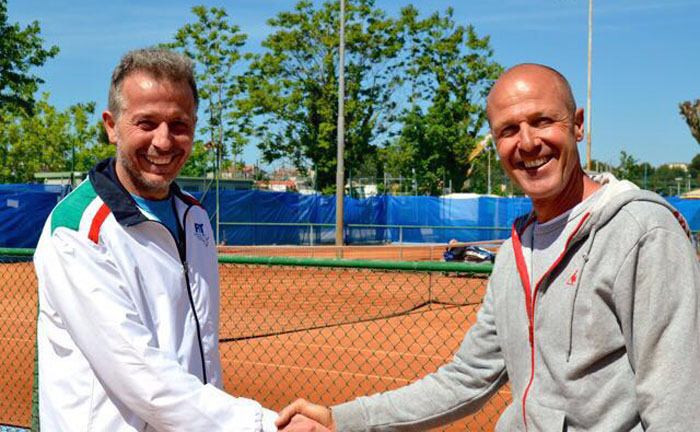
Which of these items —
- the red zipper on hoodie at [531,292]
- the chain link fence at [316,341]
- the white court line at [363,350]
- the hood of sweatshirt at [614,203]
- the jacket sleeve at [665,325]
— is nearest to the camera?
the jacket sleeve at [665,325]

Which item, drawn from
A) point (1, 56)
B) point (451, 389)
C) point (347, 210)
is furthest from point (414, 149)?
point (451, 389)

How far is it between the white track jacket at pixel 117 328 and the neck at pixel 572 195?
117 cm

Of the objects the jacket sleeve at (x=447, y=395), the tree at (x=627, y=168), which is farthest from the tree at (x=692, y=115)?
the jacket sleeve at (x=447, y=395)

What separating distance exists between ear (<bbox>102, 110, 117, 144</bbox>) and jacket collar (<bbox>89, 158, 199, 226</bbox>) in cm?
11

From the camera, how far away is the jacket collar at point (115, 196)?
7.45 feet

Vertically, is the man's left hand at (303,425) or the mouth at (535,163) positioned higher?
the mouth at (535,163)

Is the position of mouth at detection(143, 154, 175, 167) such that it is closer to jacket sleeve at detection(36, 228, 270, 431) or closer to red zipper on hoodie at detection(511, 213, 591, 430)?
jacket sleeve at detection(36, 228, 270, 431)

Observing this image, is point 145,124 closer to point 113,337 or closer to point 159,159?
point 159,159

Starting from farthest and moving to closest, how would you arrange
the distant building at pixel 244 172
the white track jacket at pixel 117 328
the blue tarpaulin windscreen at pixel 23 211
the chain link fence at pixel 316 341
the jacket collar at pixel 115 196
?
the distant building at pixel 244 172 < the blue tarpaulin windscreen at pixel 23 211 < the chain link fence at pixel 316 341 < the jacket collar at pixel 115 196 < the white track jacket at pixel 117 328

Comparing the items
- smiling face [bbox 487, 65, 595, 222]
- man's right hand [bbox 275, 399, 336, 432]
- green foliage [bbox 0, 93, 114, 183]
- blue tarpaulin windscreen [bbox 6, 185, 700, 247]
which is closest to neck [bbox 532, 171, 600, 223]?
smiling face [bbox 487, 65, 595, 222]

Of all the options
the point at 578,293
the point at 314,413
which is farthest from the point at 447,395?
the point at 578,293

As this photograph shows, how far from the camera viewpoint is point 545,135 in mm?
2201

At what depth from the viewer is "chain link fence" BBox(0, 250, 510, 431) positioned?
647 cm

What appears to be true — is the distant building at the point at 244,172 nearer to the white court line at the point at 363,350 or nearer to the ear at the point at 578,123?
the white court line at the point at 363,350
